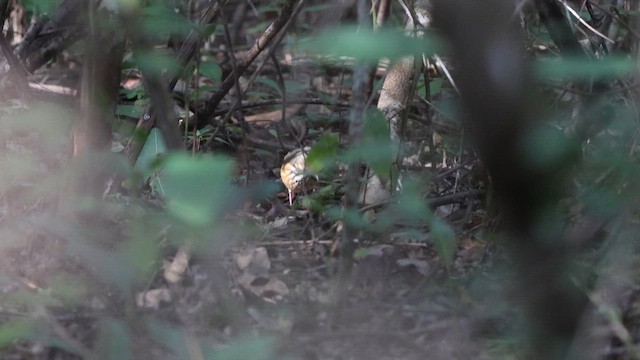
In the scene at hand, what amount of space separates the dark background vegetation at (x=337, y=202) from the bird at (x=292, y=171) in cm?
5

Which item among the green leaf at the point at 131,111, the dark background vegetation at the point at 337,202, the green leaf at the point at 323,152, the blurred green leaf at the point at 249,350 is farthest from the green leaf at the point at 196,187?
the green leaf at the point at 131,111

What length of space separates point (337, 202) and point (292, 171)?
267mm

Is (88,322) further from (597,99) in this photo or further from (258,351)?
(597,99)

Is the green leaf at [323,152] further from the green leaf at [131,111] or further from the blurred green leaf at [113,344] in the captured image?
the green leaf at [131,111]

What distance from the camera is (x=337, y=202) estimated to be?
354 cm

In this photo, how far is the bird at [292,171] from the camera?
12.0 feet

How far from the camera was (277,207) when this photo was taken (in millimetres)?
3727

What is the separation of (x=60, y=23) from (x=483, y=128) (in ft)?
10.7

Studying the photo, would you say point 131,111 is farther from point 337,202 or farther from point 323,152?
point 323,152

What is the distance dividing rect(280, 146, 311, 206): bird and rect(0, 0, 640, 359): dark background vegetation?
0.15 feet

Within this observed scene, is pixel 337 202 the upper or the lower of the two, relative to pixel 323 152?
lower

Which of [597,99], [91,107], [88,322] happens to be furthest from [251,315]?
[597,99]

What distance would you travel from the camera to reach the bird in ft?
12.0

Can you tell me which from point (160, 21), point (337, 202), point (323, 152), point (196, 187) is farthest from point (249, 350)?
point (337, 202)
